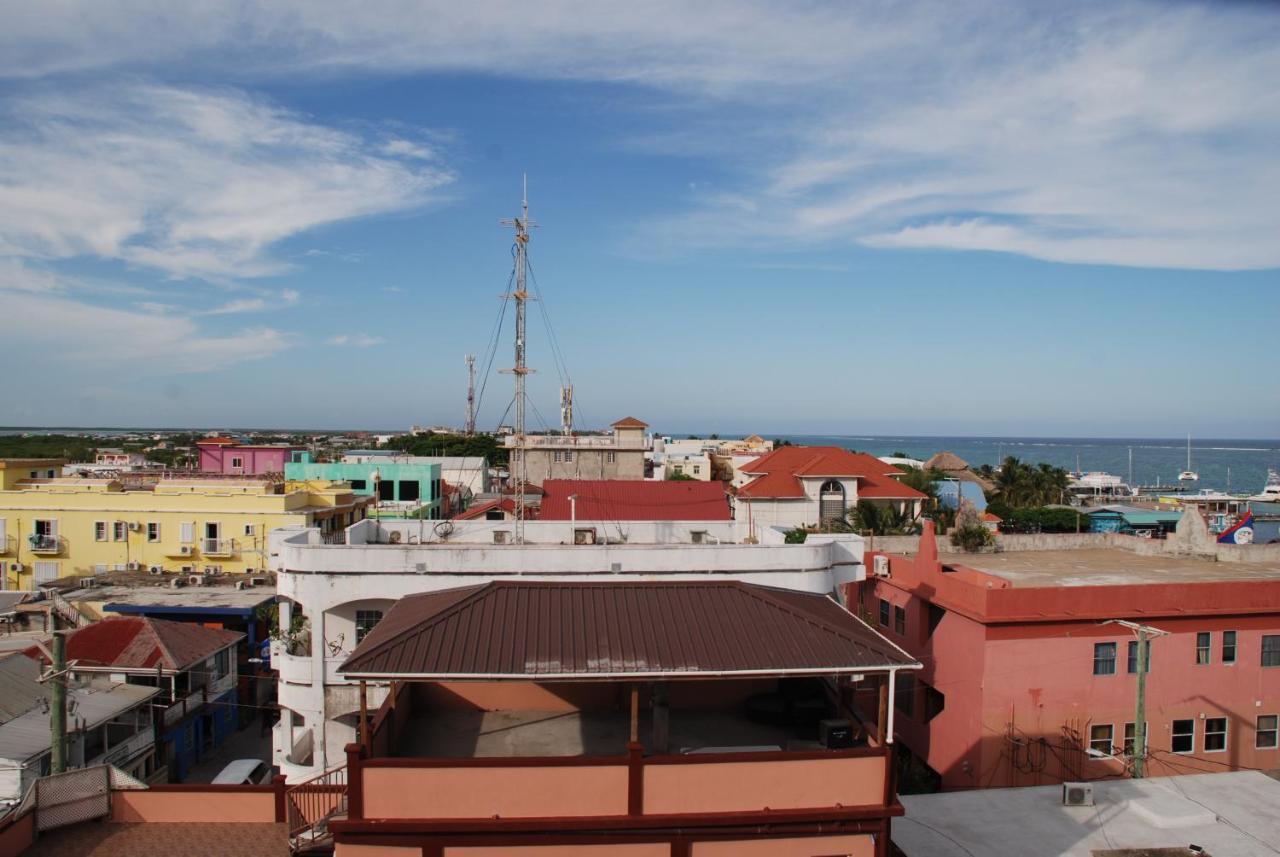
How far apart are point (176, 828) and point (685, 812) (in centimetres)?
850

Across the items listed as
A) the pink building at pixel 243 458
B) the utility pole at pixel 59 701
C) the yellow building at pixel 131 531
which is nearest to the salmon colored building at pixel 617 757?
the utility pole at pixel 59 701

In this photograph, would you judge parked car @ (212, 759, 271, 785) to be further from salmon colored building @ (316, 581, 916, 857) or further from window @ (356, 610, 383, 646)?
salmon colored building @ (316, 581, 916, 857)

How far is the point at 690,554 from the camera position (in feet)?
54.0

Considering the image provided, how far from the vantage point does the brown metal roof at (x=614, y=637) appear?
9.13m

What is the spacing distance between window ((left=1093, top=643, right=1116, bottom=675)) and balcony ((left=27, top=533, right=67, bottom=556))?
39.5 metres

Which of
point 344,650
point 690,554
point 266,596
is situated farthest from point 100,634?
point 690,554

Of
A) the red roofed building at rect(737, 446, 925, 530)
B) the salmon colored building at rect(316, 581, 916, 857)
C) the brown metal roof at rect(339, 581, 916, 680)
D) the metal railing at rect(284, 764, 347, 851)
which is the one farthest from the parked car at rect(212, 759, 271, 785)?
the red roofed building at rect(737, 446, 925, 530)

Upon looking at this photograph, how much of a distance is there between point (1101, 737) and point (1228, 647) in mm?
3678

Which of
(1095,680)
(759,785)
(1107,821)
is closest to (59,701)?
(759,785)

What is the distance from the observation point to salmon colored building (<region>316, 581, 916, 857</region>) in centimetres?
889

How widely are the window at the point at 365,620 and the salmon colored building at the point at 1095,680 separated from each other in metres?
12.7

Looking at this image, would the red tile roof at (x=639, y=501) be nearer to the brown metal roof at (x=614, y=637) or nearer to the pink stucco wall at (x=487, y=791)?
the brown metal roof at (x=614, y=637)

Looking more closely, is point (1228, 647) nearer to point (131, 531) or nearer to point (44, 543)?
point (131, 531)

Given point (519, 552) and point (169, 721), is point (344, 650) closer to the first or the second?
point (519, 552)
